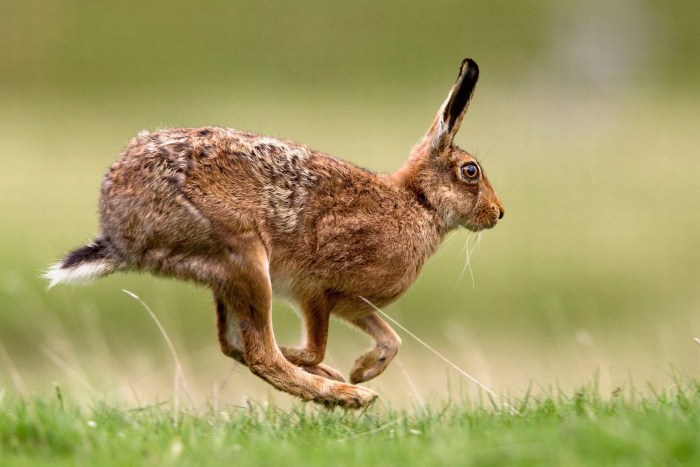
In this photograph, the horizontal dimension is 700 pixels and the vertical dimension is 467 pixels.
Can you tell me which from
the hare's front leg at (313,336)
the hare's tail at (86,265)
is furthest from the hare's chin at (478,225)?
the hare's tail at (86,265)

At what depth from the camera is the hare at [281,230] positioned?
23.9ft

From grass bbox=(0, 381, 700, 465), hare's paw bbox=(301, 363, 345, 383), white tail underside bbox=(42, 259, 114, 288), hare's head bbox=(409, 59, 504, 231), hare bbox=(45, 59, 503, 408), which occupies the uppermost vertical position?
hare's head bbox=(409, 59, 504, 231)

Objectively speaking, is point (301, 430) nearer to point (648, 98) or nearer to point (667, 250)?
point (667, 250)

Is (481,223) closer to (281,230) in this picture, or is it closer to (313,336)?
(313,336)

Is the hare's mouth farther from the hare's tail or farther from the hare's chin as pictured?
the hare's tail

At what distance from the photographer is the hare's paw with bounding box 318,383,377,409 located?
739 centimetres

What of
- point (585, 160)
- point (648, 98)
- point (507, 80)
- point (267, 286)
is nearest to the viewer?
point (267, 286)

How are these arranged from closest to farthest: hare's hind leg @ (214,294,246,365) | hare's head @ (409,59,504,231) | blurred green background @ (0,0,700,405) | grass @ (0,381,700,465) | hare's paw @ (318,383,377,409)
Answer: grass @ (0,381,700,465)
hare's paw @ (318,383,377,409)
hare's hind leg @ (214,294,246,365)
hare's head @ (409,59,504,231)
blurred green background @ (0,0,700,405)

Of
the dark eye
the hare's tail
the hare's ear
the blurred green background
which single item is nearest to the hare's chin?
the dark eye

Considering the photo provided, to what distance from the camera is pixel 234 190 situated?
7465 mm

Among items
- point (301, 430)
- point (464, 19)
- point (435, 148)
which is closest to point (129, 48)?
point (464, 19)

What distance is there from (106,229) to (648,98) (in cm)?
3170

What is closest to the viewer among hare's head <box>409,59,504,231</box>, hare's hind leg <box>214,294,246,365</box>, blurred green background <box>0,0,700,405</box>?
hare's hind leg <box>214,294,246,365</box>

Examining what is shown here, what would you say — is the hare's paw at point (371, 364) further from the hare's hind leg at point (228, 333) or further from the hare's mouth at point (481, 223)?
the hare's mouth at point (481, 223)
